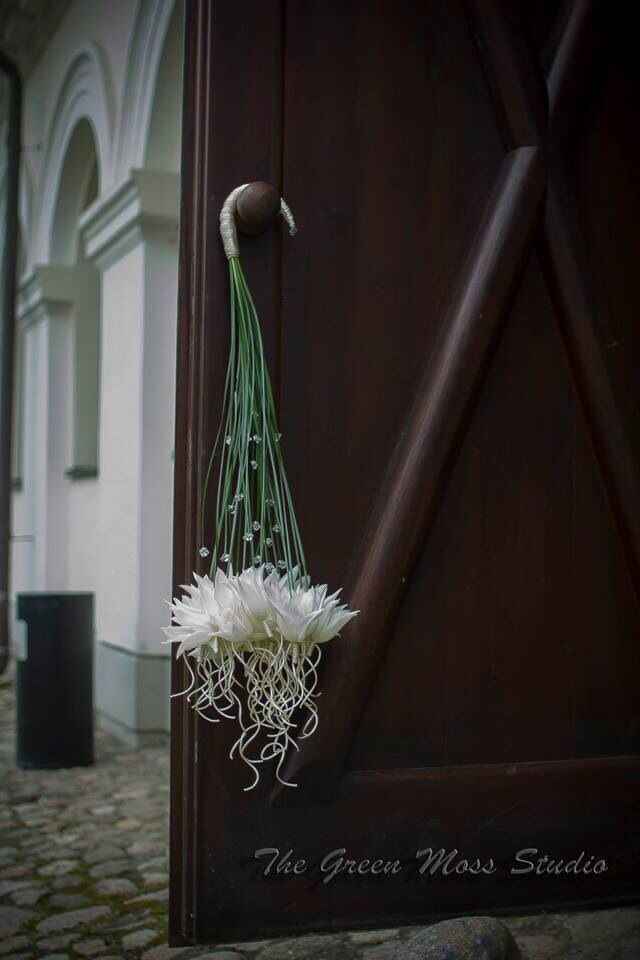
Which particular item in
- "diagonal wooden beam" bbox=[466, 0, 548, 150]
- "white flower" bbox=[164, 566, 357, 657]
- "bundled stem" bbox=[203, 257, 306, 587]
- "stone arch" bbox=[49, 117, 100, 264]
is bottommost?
"white flower" bbox=[164, 566, 357, 657]

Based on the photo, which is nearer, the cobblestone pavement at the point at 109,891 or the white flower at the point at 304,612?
the white flower at the point at 304,612

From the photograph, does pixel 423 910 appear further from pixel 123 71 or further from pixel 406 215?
pixel 123 71

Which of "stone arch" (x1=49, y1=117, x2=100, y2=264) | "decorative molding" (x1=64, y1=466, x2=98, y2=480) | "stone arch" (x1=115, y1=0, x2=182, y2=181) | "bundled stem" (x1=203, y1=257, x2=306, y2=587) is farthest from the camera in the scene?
"stone arch" (x1=49, y1=117, x2=100, y2=264)

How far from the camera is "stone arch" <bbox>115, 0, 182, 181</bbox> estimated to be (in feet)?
16.0

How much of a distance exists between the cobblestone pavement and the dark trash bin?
0.09 metres

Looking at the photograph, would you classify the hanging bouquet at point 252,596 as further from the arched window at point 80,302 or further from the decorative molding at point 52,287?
the decorative molding at point 52,287

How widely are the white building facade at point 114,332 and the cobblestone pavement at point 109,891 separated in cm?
84

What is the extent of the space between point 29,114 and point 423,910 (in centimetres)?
678

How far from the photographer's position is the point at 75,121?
→ 627 centimetres

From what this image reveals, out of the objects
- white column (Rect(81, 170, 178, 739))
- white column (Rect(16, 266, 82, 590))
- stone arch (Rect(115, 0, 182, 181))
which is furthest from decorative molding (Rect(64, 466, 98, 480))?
stone arch (Rect(115, 0, 182, 181))

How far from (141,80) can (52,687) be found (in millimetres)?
2748

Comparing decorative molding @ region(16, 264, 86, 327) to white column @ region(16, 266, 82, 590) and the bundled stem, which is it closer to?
white column @ region(16, 266, 82, 590)

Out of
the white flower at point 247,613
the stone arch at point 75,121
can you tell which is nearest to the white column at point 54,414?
the stone arch at point 75,121

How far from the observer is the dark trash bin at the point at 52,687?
4637 mm
